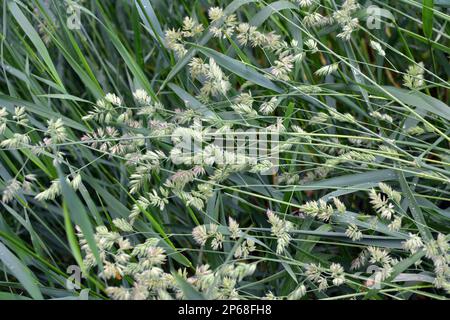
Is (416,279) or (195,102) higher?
(195,102)

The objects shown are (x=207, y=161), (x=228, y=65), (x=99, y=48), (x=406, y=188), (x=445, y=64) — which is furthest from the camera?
(x=99, y=48)

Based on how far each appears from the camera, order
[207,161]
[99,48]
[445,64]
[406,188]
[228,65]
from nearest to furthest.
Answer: [207,161]
[406,188]
[228,65]
[445,64]
[99,48]

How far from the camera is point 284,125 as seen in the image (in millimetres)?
→ 1139

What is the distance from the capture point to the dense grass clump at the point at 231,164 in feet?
3.19

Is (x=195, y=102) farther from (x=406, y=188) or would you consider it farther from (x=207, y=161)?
(x=406, y=188)

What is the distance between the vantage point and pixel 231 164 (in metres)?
1.00

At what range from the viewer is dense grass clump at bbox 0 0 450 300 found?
0.97 metres

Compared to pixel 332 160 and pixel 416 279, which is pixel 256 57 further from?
pixel 416 279

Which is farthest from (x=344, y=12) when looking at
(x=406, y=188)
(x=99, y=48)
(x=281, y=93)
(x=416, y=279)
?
(x=99, y=48)

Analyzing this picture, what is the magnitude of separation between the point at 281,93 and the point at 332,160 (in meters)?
0.20
